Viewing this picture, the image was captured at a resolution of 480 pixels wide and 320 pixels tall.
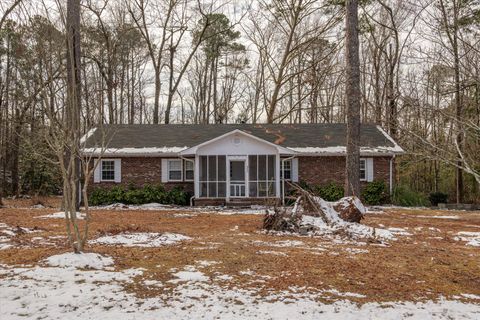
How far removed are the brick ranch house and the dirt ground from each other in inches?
345

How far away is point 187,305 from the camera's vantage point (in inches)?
191

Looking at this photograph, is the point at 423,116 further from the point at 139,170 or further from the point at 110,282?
the point at 139,170

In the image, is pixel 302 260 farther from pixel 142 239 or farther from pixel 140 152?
pixel 140 152

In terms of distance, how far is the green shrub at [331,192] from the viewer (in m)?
20.2

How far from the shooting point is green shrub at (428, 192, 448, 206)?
21358mm

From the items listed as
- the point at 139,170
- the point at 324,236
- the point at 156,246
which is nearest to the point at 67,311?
the point at 156,246

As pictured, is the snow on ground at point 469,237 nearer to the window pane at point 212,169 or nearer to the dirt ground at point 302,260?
the dirt ground at point 302,260

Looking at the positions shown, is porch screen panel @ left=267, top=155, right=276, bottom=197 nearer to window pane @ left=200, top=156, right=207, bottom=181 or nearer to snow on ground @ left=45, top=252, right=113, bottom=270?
window pane @ left=200, top=156, right=207, bottom=181

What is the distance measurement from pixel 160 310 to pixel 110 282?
1.34 meters

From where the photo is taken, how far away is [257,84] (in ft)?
110

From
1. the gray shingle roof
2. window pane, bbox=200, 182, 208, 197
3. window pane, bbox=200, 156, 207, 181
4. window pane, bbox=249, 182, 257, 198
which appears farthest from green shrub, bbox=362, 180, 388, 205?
window pane, bbox=200, 156, 207, 181

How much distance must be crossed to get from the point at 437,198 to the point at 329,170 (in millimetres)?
6020

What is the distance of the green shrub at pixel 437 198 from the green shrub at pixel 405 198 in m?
0.99

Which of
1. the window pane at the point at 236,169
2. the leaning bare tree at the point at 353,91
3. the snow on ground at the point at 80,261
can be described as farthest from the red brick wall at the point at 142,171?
the snow on ground at the point at 80,261
